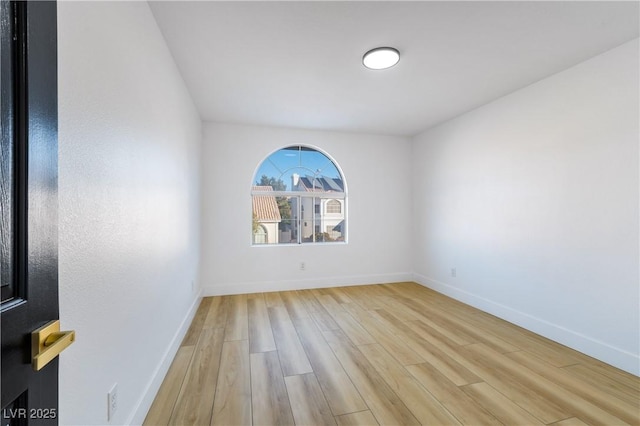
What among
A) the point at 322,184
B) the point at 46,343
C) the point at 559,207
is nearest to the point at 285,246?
the point at 322,184

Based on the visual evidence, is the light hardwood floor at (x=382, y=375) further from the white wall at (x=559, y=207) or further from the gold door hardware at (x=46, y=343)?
the gold door hardware at (x=46, y=343)

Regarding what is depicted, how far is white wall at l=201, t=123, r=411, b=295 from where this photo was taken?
378 centimetres

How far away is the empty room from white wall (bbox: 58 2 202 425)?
0.04 ft

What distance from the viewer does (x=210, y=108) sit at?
3244mm

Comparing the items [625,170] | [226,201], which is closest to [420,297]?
[625,170]

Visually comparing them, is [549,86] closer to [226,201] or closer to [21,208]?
[21,208]

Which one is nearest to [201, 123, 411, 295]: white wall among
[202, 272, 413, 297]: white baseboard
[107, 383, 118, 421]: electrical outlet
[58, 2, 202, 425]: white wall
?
[202, 272, 413, 297]: white baseboard

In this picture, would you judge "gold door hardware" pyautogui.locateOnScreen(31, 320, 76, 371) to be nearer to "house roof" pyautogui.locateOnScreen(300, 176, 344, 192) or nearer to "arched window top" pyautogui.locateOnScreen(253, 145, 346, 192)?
"arched window top" pyautogui.locateOnScreen(253, 145, 346, 192)

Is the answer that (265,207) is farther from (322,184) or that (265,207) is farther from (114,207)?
(114,207)

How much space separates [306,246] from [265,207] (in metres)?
0.88

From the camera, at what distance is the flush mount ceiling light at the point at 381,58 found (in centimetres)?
207

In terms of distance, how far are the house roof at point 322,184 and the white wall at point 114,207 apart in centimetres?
229

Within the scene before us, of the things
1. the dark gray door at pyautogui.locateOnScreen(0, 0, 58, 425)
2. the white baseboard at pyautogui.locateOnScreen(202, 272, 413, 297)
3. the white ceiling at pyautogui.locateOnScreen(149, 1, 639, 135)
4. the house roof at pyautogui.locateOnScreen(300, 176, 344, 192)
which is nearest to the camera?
the dark gray door at pyautogui.locateOnScreen(0, 0, 58, 425)

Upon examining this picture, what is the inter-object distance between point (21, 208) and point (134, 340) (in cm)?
122
